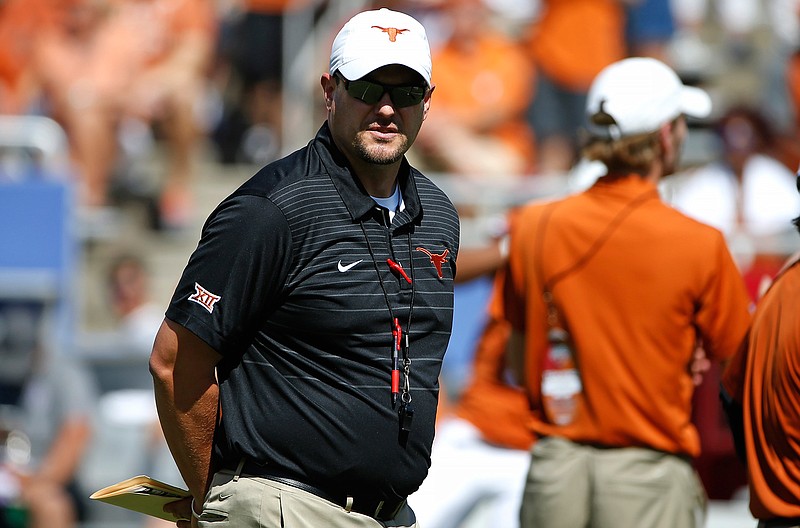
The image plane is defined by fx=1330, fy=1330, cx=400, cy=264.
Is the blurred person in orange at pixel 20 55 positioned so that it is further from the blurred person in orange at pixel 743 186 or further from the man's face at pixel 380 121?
the man's face at pixel 380 121

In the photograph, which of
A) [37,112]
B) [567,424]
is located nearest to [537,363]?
[567,424]

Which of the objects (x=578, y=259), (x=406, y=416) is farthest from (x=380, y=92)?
(x=578, y=259)

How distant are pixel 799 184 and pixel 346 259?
1357 millimetres

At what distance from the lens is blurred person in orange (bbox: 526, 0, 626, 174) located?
1012cm

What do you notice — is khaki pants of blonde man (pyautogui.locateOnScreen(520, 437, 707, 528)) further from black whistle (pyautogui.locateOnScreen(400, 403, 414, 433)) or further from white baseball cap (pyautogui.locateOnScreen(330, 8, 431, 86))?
white baseball cap (pyautogui.locateOnScreen(330, 8, 431, 86))

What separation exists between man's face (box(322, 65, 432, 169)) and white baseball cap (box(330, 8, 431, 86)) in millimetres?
31

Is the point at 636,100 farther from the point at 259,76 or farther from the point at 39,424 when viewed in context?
the point at 259,76

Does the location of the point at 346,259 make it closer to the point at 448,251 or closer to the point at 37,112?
the point at 448,251

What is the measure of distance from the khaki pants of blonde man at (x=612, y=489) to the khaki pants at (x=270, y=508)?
117cm

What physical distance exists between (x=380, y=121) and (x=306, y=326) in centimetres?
54

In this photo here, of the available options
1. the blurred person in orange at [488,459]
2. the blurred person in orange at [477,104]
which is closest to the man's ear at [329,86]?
the blurred person in orange at [488,459]

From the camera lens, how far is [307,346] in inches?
128

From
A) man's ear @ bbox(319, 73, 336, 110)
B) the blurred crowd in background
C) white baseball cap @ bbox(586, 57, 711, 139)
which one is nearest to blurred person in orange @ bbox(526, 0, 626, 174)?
the blurred crowd in background

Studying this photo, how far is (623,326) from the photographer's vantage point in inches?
168
